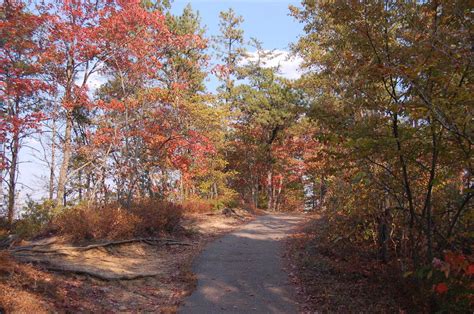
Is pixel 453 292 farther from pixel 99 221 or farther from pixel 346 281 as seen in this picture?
pixel 99 221

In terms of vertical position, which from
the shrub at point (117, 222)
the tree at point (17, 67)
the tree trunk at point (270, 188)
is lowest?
the shrub at point (117, 222)

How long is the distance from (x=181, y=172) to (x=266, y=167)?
45.3 ft

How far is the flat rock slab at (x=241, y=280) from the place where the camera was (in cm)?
655

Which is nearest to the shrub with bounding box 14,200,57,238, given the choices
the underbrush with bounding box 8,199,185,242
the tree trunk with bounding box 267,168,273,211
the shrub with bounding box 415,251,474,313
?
the underbrush with bounding box 8,199,185,242

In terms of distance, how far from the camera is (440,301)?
5.53 metres

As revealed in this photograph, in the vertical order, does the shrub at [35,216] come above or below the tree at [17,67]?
below

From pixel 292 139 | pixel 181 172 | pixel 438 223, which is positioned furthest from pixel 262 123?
pixel 438 223

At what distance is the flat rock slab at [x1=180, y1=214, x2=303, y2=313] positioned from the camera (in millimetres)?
6550

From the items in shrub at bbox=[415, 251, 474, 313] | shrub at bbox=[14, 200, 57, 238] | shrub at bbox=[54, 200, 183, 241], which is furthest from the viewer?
shrub at bbox=[14, 200, 57, 238]

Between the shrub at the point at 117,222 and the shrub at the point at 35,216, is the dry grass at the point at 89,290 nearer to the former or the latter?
the shrub at the point at 117,222

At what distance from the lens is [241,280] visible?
26.2ft

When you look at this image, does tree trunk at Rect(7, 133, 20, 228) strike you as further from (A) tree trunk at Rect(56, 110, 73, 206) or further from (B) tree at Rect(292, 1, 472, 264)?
(B) tree at Rect(292, 1, 472, 264)

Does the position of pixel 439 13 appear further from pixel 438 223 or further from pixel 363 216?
pixel 363 216

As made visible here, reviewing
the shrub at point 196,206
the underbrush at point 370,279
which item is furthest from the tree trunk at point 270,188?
the underbrush at point 370,279
